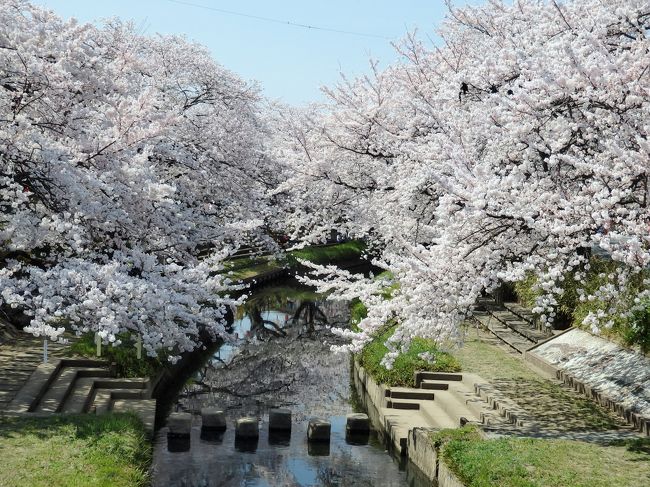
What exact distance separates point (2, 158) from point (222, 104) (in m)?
17.8

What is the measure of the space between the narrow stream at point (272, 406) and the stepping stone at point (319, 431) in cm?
22

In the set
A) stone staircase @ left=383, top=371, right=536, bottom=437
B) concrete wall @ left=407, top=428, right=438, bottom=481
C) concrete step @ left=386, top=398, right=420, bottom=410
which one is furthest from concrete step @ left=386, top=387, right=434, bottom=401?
concrete wall @ left=407, top=428, right=438, bottom=481

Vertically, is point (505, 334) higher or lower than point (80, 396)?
higher

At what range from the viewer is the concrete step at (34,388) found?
544 inches

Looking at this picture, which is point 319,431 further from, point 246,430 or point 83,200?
point 83,200

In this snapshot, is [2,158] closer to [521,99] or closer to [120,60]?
[120,60]

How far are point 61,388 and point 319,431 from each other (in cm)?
538

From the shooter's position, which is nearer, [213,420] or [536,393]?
[536,393]

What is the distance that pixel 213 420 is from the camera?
16906 mm

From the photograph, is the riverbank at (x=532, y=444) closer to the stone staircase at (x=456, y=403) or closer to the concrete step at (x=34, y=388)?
the stone staircase at (x=456, y=403)

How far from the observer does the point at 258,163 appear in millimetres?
28688

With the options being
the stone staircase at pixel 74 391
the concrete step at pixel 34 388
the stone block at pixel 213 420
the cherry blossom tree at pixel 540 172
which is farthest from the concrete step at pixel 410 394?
the concrete step at pixel 34 388

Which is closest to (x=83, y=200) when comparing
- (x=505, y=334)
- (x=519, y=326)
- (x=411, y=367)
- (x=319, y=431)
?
(x=319, y=431)

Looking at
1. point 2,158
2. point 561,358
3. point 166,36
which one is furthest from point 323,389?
point 166,36
